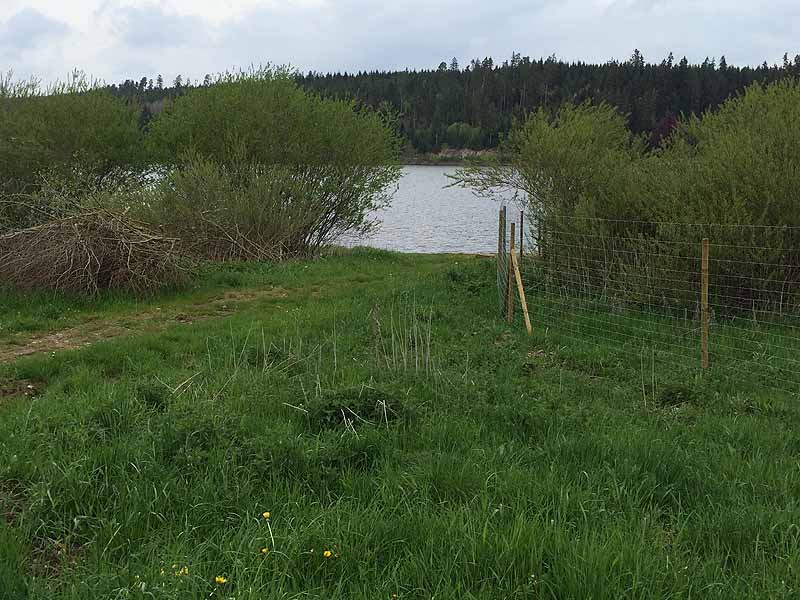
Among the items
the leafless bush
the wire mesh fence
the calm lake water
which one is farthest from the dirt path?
the calm lake water

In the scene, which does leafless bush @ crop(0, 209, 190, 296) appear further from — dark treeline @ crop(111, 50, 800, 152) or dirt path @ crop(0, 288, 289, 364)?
dark treeline @ crop(111, 50, 800, 152)

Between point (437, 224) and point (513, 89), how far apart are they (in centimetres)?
8064

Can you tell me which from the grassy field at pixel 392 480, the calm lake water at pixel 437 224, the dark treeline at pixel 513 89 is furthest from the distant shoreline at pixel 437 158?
the grassy field at pixel 392 480

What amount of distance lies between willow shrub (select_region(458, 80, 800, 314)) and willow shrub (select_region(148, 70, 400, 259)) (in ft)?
22.2

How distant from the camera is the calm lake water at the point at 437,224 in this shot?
27.2 metres

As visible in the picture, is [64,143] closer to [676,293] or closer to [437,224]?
[676,293]

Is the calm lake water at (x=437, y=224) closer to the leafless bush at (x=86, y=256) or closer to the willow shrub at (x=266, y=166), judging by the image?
the willow shrub at (x=266, y=166)

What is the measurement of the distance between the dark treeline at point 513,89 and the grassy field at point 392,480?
7487 cm

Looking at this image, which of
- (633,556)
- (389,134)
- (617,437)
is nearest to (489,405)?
(617,437)

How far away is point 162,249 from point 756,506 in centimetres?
1092

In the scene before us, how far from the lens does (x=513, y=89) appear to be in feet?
356

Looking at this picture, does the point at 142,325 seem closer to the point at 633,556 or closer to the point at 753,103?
the point at 633,556

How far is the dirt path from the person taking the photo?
350 inches

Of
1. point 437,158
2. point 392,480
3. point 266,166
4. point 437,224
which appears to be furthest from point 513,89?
point 392,480
